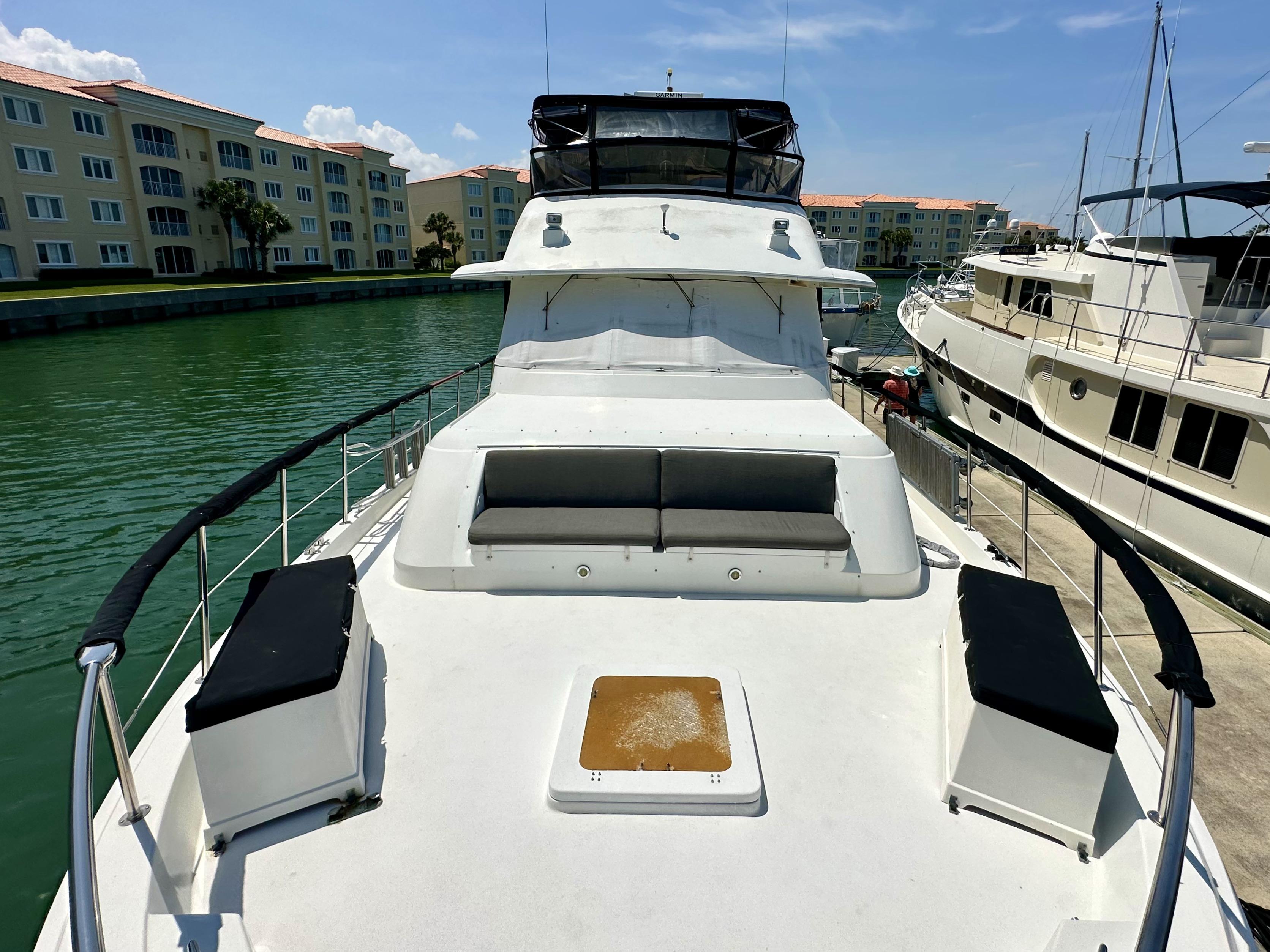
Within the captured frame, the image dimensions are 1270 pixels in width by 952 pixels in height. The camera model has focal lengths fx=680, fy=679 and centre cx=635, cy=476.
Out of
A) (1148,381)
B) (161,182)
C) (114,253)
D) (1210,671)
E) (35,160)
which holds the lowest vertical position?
(1210,671)

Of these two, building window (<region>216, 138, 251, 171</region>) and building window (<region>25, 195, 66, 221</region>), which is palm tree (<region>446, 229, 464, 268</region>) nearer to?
building window (<region>216, 138, 251, 171</region>)

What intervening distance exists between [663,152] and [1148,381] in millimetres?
7896

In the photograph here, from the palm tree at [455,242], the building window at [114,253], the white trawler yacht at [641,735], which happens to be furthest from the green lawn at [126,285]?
the white trawler yacht at [641,735]

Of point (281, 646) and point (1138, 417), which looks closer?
point (281, 646)

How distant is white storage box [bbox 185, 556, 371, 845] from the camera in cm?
238

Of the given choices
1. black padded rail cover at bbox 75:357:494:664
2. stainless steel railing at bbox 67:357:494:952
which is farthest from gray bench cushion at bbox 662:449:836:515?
stainless steel railing at bbox 67:357:494:952

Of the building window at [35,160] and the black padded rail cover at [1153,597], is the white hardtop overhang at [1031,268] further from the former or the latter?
the building window at [35,160]

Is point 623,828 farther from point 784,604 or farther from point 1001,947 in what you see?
point 784,604

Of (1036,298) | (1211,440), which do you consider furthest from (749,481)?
(1036,298)

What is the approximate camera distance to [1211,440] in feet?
29.3

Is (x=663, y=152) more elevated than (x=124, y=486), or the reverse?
(x=663, y=152)

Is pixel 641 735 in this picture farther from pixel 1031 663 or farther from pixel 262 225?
pixel 262 225

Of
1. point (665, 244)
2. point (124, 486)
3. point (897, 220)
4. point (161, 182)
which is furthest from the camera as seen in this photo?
point (897, 220)

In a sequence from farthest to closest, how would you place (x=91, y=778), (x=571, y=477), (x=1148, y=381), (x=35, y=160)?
(x=35, y=160), (x=1148, y=381), (x=571, y=477), (x=91, y=778)
